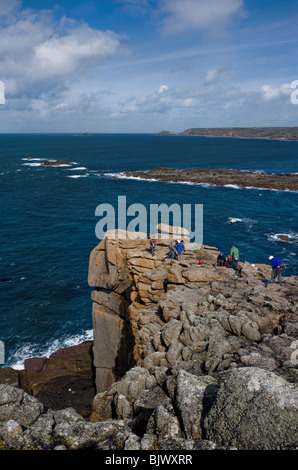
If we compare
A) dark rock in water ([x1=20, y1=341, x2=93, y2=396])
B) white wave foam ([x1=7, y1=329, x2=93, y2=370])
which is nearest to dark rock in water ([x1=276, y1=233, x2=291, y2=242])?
white wave foam ([x1=7, y1=329, x2=93, y2=370])

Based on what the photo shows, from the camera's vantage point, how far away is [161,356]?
552 inches

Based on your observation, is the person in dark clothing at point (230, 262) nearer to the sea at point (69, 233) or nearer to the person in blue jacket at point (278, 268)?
the person in blue jacket at point (278, 268)

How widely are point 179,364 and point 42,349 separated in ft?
66.2

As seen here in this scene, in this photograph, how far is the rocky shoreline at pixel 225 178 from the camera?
3554 inches

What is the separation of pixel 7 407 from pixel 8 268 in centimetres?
3558

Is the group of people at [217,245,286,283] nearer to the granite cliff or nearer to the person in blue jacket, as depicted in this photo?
the person in blue jacket

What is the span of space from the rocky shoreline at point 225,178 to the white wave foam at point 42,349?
237 ft

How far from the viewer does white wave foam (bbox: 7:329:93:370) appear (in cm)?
2762

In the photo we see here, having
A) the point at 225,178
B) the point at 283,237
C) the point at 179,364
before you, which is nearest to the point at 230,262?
the point at 179,364

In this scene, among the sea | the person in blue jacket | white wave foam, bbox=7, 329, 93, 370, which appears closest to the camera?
the person in blue jacket

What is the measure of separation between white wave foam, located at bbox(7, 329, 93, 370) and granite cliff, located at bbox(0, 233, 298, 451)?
20.4 ft

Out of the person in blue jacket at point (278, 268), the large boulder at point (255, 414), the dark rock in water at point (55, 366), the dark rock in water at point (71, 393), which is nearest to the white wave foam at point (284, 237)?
the person in blue jacket at point (278, 268)

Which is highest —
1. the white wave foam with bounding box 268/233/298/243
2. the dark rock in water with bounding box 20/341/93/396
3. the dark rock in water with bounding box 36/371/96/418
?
the white wave foam with bounding box 268/233/298/243

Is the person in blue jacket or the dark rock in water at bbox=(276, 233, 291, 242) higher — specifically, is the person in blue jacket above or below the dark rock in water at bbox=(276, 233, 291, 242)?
above
